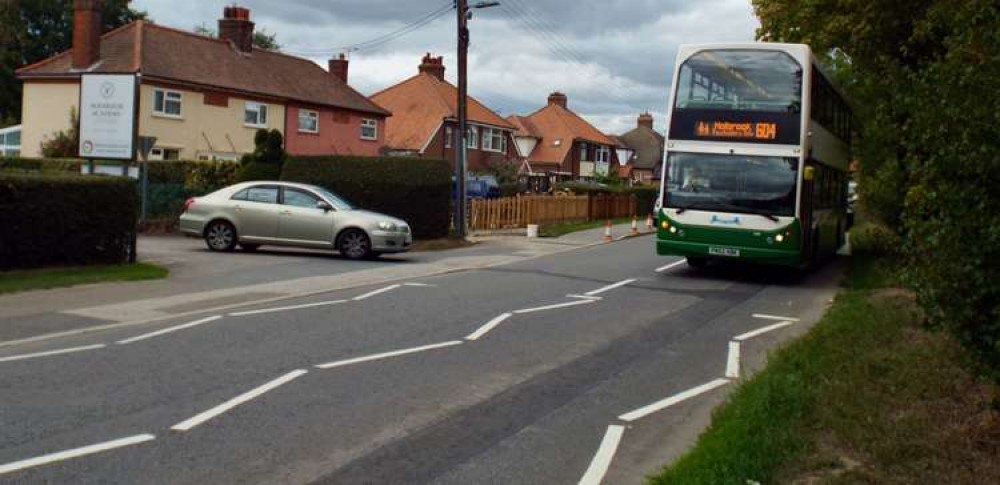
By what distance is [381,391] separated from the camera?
26.2 feet

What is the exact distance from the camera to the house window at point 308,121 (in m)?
45.1

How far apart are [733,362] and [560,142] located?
65.9 metres

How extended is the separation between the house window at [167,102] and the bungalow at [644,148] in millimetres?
58513

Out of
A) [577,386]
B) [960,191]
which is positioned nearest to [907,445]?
[960,191]

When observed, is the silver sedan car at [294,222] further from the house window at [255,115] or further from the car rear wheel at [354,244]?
the house window at [255,115]

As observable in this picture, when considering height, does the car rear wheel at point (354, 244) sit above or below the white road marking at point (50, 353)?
above

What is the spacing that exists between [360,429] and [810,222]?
12.9m

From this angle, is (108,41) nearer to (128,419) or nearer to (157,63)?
(157,63)

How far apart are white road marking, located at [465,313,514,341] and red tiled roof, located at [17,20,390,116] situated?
2851 cm

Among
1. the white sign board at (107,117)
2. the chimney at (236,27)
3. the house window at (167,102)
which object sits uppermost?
the chimney at (236,27)

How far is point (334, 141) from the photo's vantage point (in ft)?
154

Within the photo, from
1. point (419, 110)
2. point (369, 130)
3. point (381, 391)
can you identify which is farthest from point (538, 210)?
point (381, 391)

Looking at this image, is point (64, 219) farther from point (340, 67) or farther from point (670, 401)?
point (340, 67)

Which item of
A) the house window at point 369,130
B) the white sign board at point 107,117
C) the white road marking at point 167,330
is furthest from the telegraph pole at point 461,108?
the house window at point 369,130
